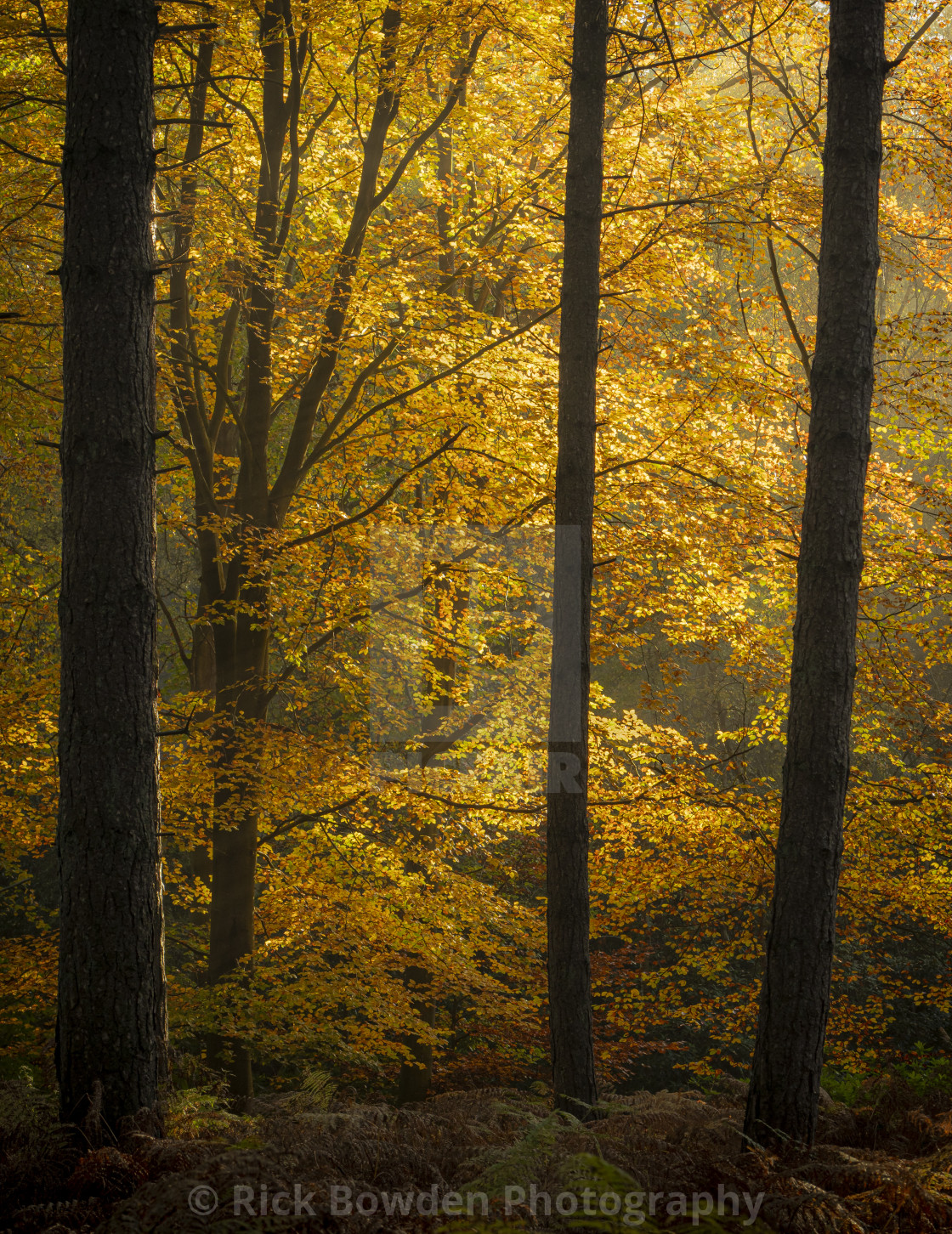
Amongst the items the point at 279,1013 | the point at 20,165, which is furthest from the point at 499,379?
the point at 279,1013

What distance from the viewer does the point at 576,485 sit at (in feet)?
19.3

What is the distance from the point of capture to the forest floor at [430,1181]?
9.02ft

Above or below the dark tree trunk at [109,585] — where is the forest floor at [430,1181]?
below

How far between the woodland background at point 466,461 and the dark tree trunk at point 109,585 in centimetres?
365

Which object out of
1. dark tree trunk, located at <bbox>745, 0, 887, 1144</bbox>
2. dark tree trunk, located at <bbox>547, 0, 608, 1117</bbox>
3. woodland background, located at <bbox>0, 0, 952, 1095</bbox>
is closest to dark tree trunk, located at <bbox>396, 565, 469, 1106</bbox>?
woodland background, located at <bbox>0, 0, 952, 1095</bbox>

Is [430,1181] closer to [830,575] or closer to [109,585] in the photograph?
[109,585]

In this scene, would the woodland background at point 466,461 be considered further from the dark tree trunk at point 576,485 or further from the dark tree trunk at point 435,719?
the dark tree trunk at point 576,485

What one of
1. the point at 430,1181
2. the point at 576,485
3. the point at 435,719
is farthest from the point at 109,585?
the point at 435,719

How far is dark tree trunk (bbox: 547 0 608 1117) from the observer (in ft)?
18.7

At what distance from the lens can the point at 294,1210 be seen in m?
2.79

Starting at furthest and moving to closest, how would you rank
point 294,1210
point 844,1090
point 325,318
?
1. point 844,1090
2. point 325,318
3. point 294,1210

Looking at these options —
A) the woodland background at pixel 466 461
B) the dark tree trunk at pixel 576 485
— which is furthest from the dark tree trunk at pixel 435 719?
the dark tree trunk at pixel 576 485

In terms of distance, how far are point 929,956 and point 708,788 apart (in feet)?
24.2

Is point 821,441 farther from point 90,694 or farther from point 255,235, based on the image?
point 255,235
